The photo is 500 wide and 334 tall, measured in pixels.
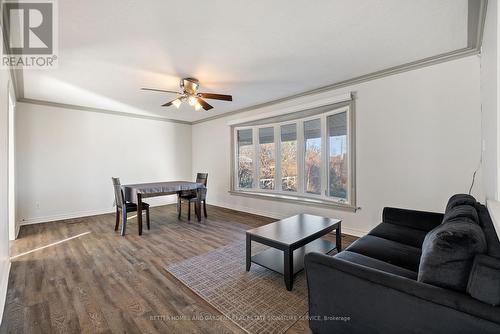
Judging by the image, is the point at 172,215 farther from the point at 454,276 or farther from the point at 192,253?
the point at 454,276

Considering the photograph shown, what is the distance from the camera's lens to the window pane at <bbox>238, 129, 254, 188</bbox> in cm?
529

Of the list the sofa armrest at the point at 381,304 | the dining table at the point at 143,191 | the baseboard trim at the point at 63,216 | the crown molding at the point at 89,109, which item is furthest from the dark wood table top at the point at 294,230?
the crown molding at the point at 89,109

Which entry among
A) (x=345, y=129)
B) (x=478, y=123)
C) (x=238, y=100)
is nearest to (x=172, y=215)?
(x=238, y=100)

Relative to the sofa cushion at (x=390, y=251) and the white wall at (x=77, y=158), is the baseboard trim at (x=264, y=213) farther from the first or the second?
the white wall at (x=77, y=158)

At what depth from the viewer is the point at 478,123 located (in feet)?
8.40

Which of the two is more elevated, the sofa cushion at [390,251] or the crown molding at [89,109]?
the crown molding at [89,109]

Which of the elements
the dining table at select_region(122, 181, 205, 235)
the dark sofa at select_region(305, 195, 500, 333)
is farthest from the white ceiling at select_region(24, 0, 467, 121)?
the dark sofa at select_region(305, 195, 500, 333)

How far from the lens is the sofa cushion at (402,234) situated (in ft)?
6.81

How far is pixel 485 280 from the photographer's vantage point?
92 cm

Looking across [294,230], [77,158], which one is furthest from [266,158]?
[77,158]

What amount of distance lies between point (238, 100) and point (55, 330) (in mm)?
4032

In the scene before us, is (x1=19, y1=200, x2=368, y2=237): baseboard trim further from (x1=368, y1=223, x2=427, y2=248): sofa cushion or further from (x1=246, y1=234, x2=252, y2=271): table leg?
(x1=246, y1=234, x2=252, y2=271): table leg

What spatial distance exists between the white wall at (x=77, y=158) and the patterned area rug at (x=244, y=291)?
3580 millimetres

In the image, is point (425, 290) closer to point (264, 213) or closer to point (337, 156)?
point (337, 156)
